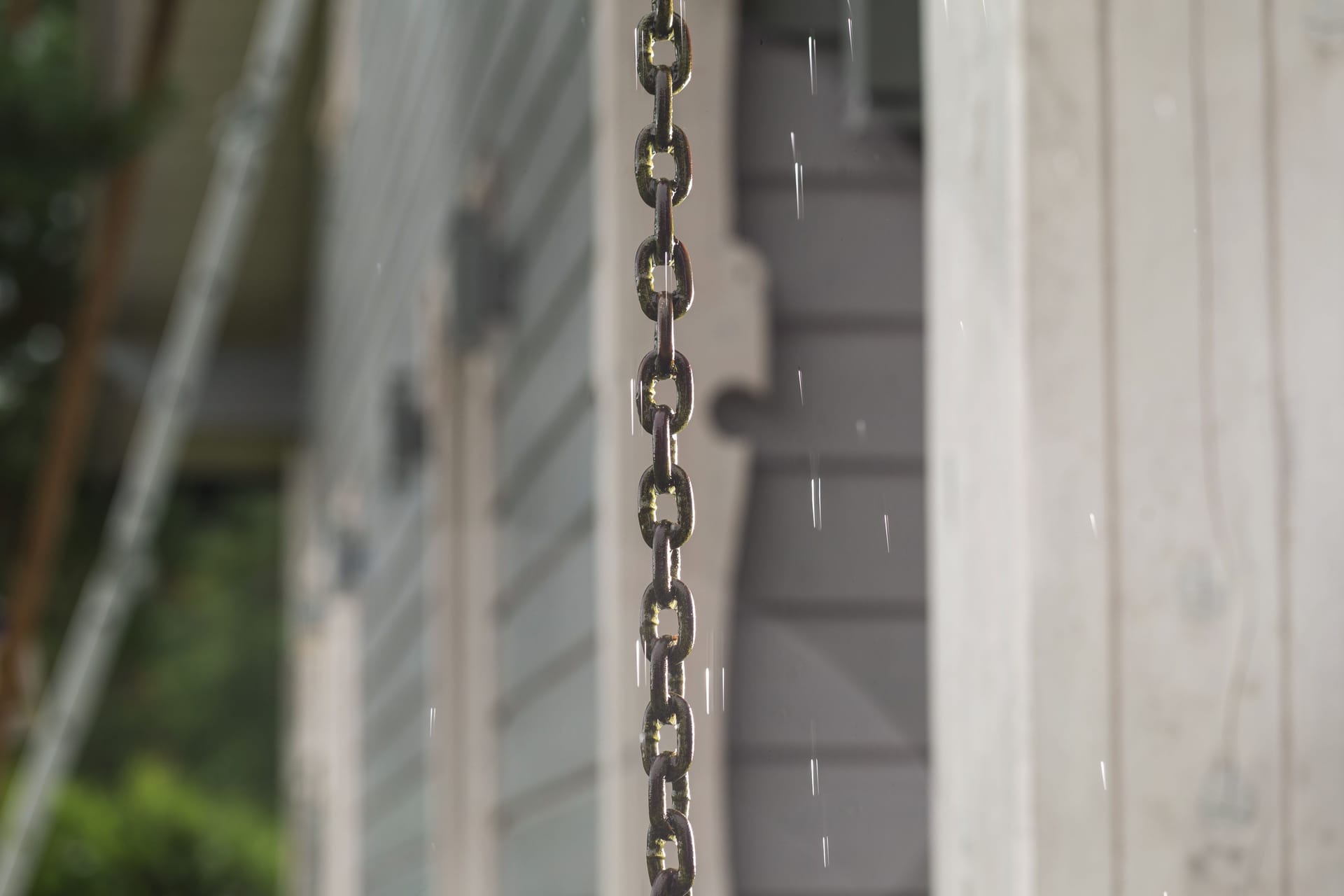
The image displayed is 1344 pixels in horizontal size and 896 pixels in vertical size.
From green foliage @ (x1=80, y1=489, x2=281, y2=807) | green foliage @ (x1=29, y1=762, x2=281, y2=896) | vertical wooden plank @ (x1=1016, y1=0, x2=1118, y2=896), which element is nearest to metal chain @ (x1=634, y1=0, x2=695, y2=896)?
vertical wooden plank @ (x1=1016, y1=0, x2=1118, y2=896)

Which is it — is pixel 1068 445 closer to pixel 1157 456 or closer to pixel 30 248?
pixel 1157 456

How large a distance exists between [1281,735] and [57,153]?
8443 mm

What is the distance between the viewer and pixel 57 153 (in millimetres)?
8492

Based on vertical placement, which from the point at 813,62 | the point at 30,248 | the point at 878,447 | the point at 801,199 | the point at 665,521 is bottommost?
the point at 665,521

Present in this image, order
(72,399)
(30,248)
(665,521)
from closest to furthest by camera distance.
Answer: (665,521)
(72,399)
(30,248)

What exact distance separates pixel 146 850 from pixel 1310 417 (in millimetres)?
10659

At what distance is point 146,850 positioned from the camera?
35.0 feet

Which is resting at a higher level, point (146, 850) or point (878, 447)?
point (878, 447)

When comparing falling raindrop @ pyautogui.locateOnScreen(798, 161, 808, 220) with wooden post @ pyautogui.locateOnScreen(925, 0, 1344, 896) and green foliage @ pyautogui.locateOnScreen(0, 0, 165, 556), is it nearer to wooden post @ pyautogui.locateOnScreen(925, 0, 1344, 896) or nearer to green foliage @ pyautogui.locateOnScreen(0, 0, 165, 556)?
wooden post @ pyautogui.locateOnScreen(925, 0, 1344, 896)

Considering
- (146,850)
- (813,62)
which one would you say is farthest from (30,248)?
(813,62)

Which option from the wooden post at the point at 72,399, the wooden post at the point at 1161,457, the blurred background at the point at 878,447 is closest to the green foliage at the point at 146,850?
the wooden post at the point at 72,399

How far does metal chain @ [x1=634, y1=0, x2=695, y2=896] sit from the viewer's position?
687 mm

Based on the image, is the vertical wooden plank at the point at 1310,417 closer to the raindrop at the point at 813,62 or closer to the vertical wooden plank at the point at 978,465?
the vertical wooden plank at the point at 978,465

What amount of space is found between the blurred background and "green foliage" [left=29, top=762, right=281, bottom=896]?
5709 mm
